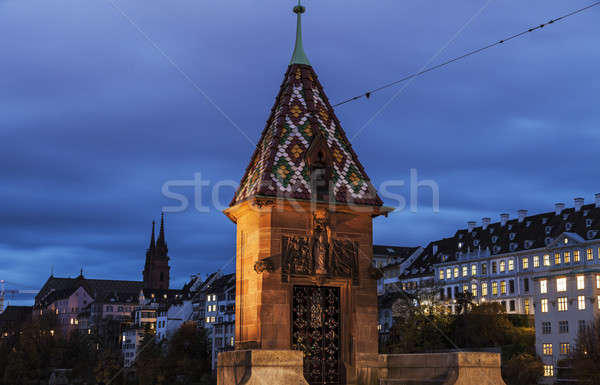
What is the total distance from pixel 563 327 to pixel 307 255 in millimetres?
62682

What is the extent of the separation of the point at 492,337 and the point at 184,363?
138ft

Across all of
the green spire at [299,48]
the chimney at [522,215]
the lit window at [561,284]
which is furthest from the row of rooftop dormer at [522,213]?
the green spire at [299,48]

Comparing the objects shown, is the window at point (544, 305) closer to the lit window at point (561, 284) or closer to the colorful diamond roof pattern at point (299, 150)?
the lit window at point (561, 284)

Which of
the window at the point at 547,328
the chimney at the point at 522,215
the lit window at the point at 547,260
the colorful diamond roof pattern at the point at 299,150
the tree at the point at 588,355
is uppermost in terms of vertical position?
the chimney at the point at 522,215

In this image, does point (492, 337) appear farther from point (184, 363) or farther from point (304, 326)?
point (304, 326)

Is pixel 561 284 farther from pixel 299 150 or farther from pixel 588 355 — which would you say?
→ pixel 299 150

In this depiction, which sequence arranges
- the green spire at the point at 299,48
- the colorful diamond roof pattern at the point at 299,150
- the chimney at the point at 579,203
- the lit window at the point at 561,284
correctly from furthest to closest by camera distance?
1. the chimney at the point at 579,203
2. the lit window at the point at 561,284
3. the green spire at the point at 299,48
4. the colorful diamond roof pattern at the point at 299,150

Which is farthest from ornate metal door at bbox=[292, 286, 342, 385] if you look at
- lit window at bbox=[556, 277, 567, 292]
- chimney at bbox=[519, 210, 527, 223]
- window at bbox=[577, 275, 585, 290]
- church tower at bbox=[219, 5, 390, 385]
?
chimney at bbox=[519, 210, 527, 223]

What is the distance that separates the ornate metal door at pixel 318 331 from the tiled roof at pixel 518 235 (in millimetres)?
73884

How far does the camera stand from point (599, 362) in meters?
57.8

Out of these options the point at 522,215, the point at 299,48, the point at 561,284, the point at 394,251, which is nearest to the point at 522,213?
the point at 522,215

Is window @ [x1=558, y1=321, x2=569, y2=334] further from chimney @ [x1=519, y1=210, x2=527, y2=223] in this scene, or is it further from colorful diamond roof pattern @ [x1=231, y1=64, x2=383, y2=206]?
colorful diamond roof pattern @ [x1=231, y1=64, x2=383, y2=206]

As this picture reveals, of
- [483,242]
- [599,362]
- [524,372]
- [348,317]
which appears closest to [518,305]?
[483,242]

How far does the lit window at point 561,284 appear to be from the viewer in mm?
73062
